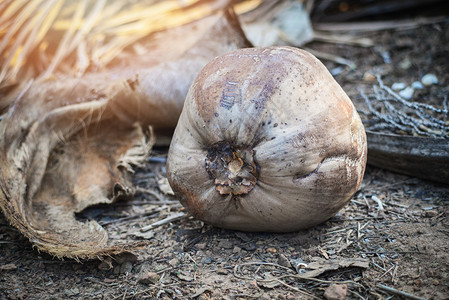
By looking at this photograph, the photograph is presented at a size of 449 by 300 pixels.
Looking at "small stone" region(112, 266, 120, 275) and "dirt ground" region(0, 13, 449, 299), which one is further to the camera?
"small stone" region(112, 266, 120, 275)

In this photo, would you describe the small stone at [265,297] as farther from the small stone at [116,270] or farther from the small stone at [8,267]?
the small stone at [8,267]

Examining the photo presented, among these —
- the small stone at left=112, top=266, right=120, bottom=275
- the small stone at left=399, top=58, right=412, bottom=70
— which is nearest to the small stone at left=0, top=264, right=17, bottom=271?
the small stone at left=112, top=266, right=120, bottom=275

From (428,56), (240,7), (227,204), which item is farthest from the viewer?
(240,7)

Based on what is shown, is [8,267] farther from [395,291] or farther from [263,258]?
[395,291]

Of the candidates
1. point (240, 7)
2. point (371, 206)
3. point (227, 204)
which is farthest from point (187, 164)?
point (240, 7)

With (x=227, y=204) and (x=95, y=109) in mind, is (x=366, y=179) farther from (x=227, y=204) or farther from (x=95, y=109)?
(x=95, y=109)

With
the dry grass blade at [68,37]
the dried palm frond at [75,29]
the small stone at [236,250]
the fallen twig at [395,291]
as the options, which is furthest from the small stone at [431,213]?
the dry grass blade at [68,37]

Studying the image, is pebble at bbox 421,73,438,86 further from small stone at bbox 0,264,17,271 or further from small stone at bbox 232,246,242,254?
small stone at bbox 0,264,17,271
